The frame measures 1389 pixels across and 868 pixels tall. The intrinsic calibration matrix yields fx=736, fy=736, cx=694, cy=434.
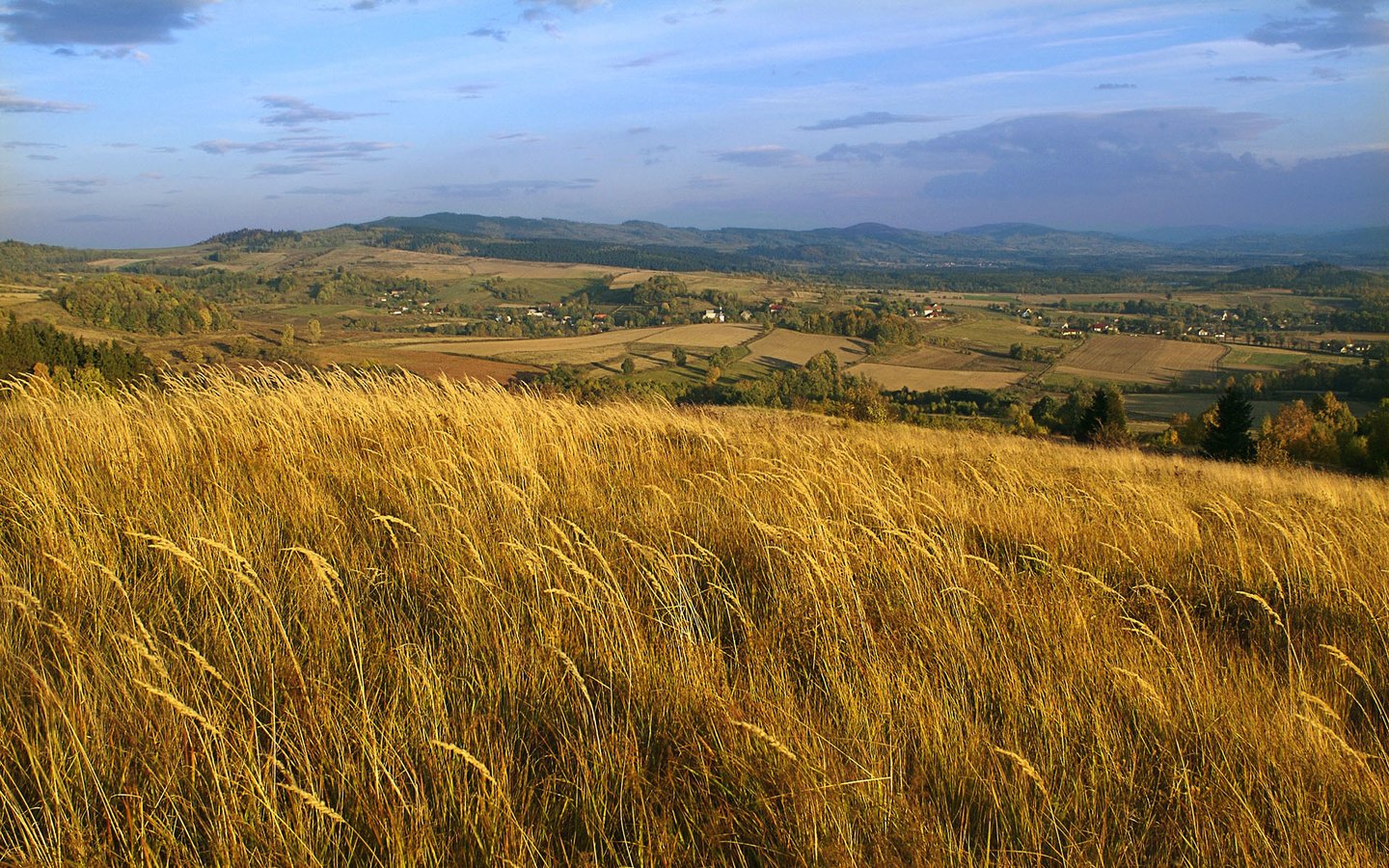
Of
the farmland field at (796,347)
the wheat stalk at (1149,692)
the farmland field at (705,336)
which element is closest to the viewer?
the wheat stalk at (1149,692)

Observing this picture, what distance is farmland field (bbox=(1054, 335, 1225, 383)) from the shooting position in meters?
66.2

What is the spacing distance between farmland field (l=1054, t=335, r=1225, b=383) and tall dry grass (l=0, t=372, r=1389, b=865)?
230ft

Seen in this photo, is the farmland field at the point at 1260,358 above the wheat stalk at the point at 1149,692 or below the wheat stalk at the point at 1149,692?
below

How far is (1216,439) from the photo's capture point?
30.4m

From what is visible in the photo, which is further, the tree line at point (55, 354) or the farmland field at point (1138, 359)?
the farmland field at point (1138, 359)

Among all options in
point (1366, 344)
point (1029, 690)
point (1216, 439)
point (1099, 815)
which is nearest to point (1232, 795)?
point (1099, 815)

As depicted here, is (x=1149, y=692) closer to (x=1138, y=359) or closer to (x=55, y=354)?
(x=55, y=354)

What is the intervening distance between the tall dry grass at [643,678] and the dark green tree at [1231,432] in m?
31.3

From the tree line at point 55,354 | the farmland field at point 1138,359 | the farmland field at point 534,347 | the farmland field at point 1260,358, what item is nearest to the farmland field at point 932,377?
the farmland field at point 1138,359

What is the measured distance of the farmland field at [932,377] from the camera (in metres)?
60.7

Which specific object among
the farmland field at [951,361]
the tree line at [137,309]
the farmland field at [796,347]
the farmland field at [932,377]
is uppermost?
the tree line at [137,309]

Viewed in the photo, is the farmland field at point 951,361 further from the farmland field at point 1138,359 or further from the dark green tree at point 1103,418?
the dark green tree at point 1103,418

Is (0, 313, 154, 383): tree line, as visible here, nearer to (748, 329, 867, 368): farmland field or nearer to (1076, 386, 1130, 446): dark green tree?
(1076, 386, 1130, 446): dark green tree

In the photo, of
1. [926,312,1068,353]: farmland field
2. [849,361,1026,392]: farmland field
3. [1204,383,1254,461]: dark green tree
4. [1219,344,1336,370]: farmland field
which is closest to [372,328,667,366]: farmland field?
[849,361,1026,392]: farmland field
